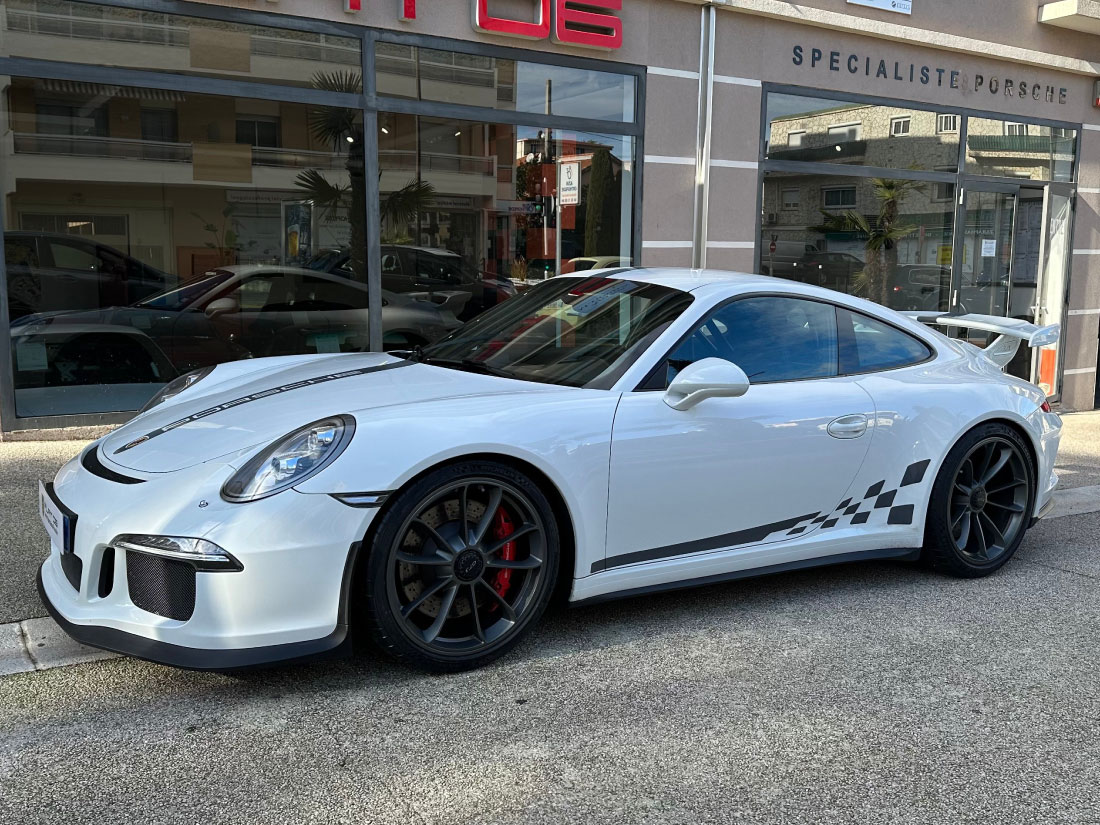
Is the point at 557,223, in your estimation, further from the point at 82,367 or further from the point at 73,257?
the point at 82,367

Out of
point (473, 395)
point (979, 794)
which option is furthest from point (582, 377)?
point (979, 794)

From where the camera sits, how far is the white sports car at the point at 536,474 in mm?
3029

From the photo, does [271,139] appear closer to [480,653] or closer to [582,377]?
[582,377]

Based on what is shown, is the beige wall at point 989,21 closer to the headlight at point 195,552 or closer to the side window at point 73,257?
the side window at point 73,257

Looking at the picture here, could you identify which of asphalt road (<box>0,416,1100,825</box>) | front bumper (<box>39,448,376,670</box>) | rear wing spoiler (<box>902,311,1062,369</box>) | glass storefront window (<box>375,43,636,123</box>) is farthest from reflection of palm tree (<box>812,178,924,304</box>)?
front bumper (<box>39,448,376,670</box>)

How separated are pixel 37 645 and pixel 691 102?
737cm

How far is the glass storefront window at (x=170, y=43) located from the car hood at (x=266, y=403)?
3784 mm

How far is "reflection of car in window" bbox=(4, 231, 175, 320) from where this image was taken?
271 inches

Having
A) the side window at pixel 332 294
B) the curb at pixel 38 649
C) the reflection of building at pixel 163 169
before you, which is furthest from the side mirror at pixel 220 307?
the curb at pixel 38 649

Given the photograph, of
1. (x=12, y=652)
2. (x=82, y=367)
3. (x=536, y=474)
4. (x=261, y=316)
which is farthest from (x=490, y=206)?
(x=12, y=652)

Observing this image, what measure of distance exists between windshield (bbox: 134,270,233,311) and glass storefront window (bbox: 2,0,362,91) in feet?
4.81

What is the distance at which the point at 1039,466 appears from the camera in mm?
4820

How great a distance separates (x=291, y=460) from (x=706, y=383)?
1494 millimetres

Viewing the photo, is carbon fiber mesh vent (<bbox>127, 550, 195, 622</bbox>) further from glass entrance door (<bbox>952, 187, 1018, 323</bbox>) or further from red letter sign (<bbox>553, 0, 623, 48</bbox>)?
glass entrance door (<bbox>952, 187, 1018, 323</bbox>)
